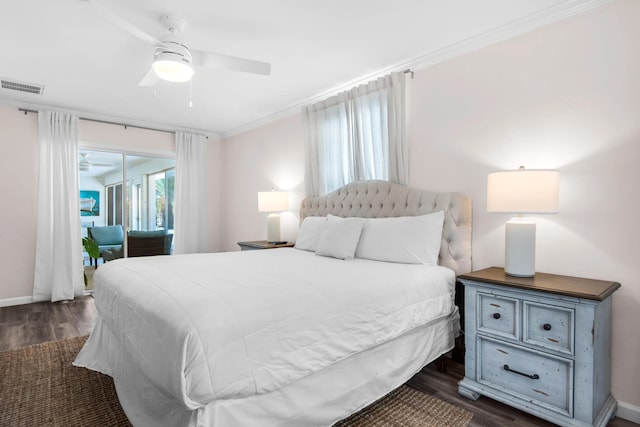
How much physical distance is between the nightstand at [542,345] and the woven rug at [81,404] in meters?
0.33

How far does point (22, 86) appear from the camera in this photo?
3.66 metres

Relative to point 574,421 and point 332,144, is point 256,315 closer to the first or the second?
point 574,421

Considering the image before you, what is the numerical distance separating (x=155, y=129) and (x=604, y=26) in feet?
17.7

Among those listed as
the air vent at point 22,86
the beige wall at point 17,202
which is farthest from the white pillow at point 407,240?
the beige wall at point 17,202

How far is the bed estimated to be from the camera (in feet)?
4.41

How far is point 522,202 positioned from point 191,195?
4802 millimetres

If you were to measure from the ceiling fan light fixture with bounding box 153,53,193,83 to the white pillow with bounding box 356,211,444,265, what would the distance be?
192 centimetres

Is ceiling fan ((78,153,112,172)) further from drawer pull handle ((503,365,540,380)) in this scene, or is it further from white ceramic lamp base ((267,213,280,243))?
drawer pull handle ((503,365,540,380))

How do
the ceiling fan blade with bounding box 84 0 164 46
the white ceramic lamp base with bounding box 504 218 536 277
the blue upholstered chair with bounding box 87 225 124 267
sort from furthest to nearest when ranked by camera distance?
the blue upholstered chair with bounding box 87 225 124 267, the white ceramic lamp base with bounding box 504 218 536 277, the ceiling fan blade with bounding box 84 0 164 46

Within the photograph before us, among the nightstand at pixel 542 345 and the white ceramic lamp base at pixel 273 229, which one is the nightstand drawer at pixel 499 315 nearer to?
the nightstand at pixel 542 345

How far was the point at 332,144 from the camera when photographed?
3.85 metres

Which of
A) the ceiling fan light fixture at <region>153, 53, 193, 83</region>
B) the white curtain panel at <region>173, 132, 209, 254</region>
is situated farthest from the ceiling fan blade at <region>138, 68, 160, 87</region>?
the white curtain panel at <region>173, 132, 209, 254</region>

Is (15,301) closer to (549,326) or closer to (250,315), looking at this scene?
(250,315)

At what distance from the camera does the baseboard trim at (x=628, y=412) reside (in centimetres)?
195
